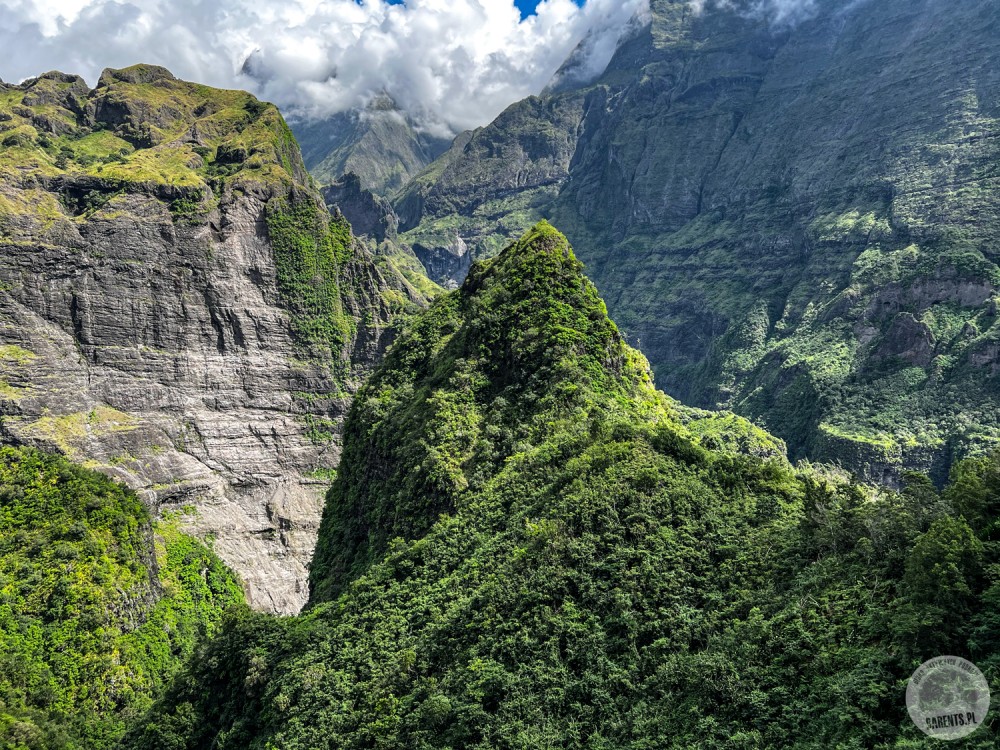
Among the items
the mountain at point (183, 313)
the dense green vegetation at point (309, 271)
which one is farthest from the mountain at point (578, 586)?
the dense green vegetation at point (309, 271)

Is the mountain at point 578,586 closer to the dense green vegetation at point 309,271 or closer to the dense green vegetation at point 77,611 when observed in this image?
the dense green vegetation at point 77,611

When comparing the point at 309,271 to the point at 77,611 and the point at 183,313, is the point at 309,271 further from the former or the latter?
the point at 77,611

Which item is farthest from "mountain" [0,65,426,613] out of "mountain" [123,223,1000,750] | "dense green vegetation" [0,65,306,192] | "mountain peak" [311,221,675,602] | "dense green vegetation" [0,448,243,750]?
"mountain" [123,223,1000,750]

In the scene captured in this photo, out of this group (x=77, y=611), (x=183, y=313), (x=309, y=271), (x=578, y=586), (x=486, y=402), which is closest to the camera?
(x=578, y=586)

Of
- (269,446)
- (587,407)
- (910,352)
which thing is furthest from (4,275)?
(910,352)

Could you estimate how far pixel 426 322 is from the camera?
85750 millimetres

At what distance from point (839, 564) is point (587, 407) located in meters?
26.3

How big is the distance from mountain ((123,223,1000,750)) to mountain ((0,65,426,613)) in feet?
161

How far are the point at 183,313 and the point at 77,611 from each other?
6123 centimetres

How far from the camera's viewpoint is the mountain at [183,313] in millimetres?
108875

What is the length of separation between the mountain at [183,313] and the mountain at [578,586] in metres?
49.1

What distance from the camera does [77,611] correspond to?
235ft

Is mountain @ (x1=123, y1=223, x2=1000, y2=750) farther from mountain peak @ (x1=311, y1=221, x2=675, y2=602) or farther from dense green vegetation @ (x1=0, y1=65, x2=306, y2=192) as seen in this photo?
dense green vegetation @ (x1=0, y1=65, x2=306, y2=192)

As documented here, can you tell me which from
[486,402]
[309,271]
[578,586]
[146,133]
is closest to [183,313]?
[309,271]
